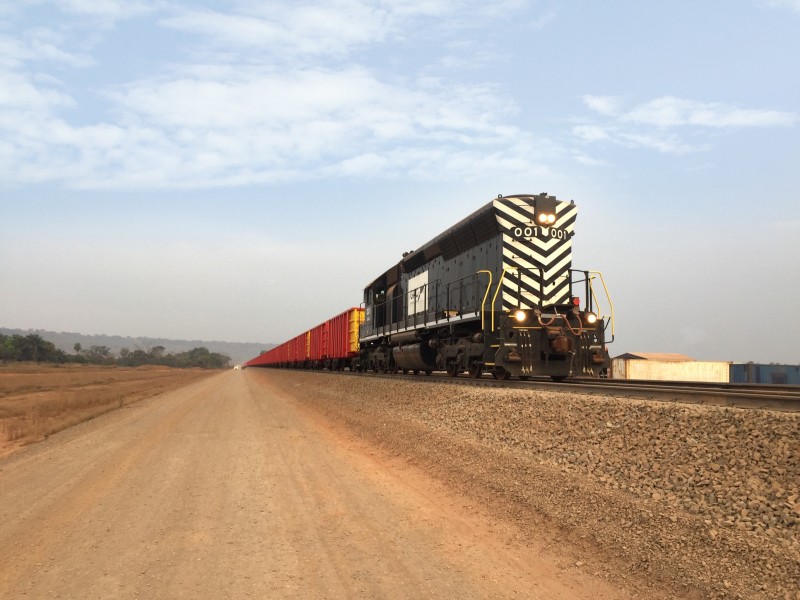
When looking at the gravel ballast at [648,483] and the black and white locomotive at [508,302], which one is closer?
the gravel ballast at [648,483]

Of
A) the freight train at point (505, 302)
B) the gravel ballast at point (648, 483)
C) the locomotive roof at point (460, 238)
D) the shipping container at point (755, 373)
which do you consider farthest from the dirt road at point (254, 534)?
the shipping container at point (755, 373)

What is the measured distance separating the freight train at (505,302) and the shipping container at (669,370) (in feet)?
46.8

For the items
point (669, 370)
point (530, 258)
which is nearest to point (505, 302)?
point (530, 258)

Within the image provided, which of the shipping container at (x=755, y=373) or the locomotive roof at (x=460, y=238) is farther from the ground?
the locomotive roof at (x=460, y=238)

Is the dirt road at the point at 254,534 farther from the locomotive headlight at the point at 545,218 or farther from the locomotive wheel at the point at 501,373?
the locomotive headlight at the point at 545,218

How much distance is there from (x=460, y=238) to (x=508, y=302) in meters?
3.76

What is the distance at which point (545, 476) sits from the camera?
7.05 meters

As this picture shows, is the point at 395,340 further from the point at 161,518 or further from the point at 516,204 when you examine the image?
the point at 161,518

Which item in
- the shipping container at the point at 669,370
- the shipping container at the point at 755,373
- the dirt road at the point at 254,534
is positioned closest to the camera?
the dirt road at the point at 254,534

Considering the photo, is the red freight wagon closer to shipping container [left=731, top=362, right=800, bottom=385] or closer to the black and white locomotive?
the black and white locomotive

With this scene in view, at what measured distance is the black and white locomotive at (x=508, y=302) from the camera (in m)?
12.7

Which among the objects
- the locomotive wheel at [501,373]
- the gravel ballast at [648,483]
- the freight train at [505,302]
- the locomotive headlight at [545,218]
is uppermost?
the locomotive headlight at [545,218]

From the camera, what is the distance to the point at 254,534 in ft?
19.6

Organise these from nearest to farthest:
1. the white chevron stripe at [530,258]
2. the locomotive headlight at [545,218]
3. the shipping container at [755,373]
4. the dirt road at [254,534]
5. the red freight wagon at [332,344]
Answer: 1. the dirt road at [254,534]
2. the white chevron stripe at [530,258]
3. the locomotive headlight at [545,218]
4. the red freight wagon at [332,344]
5. the shipping container at [755,373]
